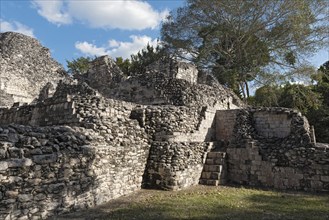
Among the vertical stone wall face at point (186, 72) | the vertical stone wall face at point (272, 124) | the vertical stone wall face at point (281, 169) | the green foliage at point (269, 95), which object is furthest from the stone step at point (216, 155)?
the green foliage at point (269, 95)

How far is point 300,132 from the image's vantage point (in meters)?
10.3

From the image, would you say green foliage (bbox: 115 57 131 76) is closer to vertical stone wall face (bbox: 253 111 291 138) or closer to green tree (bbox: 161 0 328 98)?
green tree (bbox: 161 0 328 98)

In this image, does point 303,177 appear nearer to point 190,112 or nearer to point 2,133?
point 190,112

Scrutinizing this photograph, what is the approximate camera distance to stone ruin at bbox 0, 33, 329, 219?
18.4 ft

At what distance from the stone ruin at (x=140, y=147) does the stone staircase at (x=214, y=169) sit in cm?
3

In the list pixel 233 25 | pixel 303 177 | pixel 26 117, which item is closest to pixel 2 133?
pixel 26 117

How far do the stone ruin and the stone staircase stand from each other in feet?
0.11

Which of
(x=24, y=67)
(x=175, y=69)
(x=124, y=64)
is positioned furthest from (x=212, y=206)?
(x=124, y=64)

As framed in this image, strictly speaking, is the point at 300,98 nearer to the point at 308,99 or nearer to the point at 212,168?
the point at 308,99

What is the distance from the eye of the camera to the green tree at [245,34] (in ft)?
68.4

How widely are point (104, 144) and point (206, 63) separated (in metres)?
17.6

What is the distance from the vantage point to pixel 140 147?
29.0 feet

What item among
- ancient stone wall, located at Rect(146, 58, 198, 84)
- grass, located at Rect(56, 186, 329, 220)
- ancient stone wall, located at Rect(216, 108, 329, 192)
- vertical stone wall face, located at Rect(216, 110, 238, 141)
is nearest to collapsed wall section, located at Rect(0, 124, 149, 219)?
grass, located at Rect(56, 186, 329, 220)

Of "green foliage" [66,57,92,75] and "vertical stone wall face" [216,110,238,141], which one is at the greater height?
"green foliage" [66,57,92,75]
